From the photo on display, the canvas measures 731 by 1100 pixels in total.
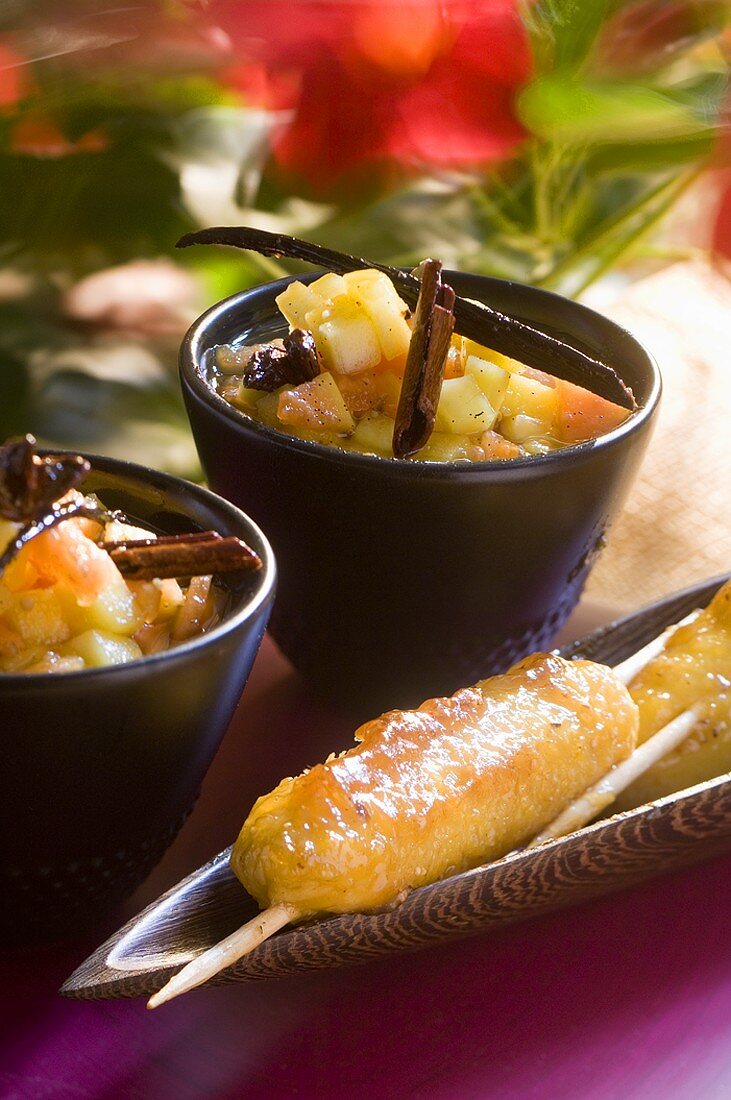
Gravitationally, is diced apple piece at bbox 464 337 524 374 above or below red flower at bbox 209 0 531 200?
below

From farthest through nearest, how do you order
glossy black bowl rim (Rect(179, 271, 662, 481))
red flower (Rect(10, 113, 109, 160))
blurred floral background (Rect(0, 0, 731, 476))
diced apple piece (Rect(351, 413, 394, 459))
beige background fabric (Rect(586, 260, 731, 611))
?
beige background fabric (Rect(586, 260, 731, 611)) → red flower (Rect(10, 113, 109, 160)) → blurred floral background (Rect(0, 0, 731, 476)) → diced apple piece (Rect(351, 413, 394, 459)) → glossy black bowl rim (Rect(179, 271, 662, 481))

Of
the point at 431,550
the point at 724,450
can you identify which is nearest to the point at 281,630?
the point at 431,550

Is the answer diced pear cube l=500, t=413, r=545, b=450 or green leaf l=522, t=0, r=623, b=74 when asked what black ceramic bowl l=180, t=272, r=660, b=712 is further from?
green leaf l=522, t=0, r=623, b=74

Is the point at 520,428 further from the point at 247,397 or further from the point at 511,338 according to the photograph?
the point at 247,397

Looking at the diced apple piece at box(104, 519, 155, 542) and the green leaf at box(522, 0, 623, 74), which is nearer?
the diced apple piece at box(104, 519, 155, 542)

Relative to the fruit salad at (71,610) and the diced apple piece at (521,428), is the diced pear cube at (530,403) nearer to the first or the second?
the diced apple piece at (521,428)

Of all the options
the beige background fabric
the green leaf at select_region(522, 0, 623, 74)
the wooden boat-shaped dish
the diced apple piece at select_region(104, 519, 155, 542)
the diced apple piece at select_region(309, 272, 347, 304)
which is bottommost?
the beige background fabric

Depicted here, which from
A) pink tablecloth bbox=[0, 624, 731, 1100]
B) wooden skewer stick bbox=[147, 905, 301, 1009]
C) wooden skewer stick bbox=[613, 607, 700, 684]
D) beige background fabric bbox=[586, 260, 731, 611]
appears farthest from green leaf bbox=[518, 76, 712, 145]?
wooden skewer stick bbox=[147, 905, 301, 1009]
